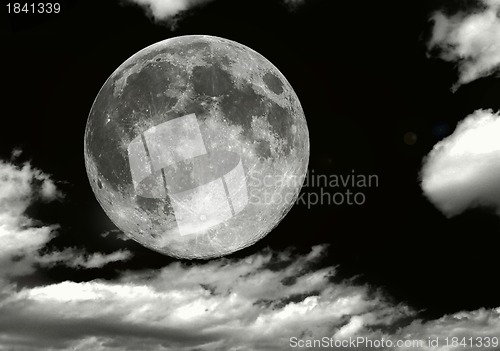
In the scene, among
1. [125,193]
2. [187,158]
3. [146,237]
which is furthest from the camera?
[146,237]

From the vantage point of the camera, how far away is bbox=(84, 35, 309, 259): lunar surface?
11.8 meters

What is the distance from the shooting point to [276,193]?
13.0 meters

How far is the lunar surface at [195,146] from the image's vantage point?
463 inches

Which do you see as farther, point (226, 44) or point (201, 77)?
point (226, 44)

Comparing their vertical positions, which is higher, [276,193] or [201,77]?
[201,77]

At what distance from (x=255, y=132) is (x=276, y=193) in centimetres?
173

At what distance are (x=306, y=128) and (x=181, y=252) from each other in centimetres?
476

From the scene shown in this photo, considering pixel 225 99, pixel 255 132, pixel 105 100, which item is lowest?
pixel 255 132

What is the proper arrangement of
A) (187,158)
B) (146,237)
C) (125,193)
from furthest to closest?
(146,237)
(125,193)
(187,158)

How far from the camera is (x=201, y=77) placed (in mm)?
12312

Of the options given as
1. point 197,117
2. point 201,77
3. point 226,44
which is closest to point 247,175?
point 197,117

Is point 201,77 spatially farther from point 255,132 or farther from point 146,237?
point 146,237

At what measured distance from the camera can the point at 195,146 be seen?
1164 cm

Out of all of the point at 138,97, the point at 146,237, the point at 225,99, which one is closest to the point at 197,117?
the point at 225,99
